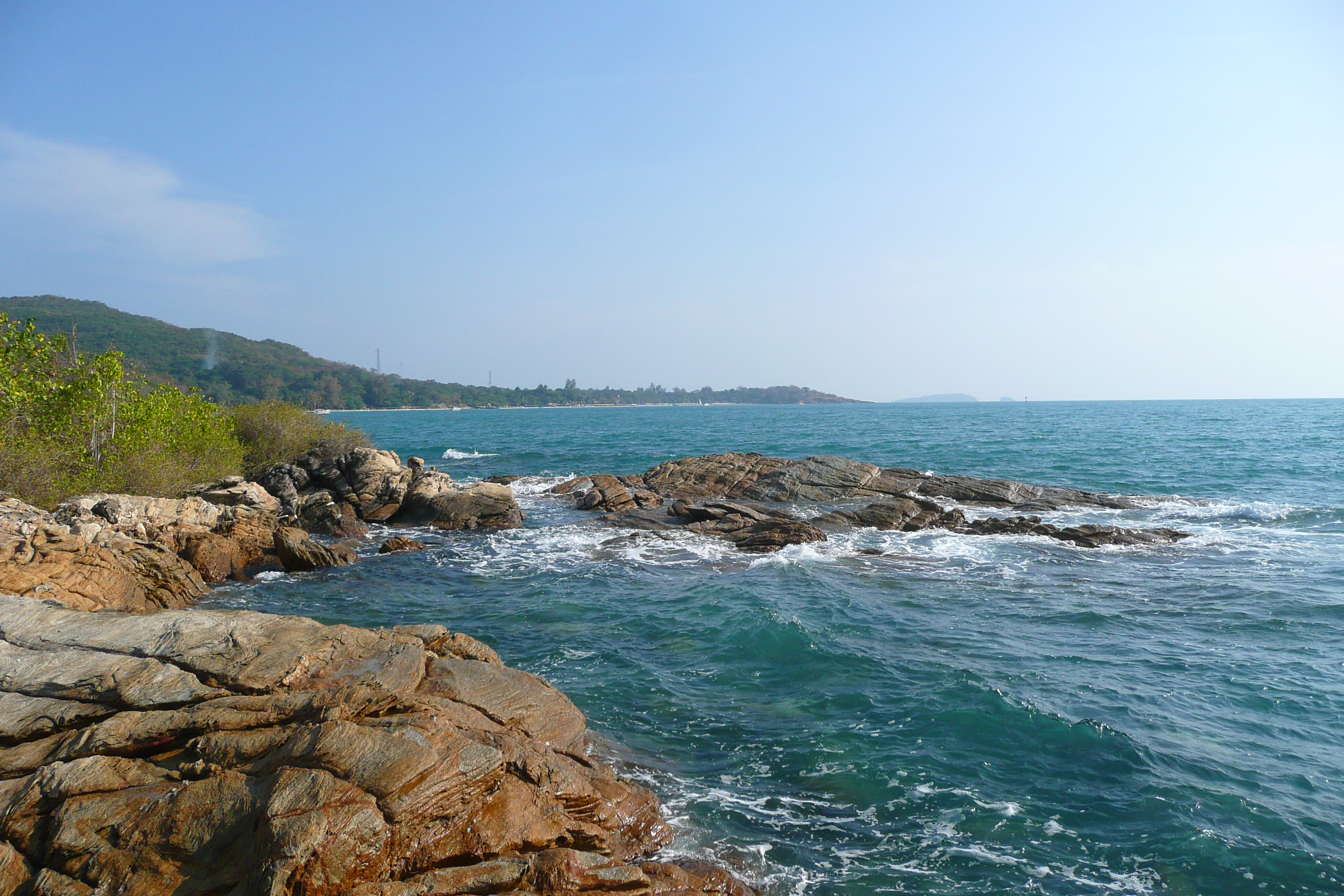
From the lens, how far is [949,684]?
12.5m

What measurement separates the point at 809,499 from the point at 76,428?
27.7 metres

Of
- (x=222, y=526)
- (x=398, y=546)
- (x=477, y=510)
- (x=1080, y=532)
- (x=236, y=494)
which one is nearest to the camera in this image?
(x=222, y=526)

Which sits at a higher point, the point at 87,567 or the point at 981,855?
the point at 87,567

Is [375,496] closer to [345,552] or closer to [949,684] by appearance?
[345,552]

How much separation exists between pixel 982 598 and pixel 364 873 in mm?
15739

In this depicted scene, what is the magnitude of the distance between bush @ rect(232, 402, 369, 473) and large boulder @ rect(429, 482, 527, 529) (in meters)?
8.99

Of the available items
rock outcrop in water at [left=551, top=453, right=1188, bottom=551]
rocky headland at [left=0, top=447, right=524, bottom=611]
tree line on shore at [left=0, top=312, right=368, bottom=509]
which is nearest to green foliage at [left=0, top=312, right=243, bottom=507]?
tree line on shore at [left=0, top=312, right=368, bottom=509]

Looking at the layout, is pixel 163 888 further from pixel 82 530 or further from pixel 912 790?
pixel 82 530

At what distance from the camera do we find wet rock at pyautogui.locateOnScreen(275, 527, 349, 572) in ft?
68.1

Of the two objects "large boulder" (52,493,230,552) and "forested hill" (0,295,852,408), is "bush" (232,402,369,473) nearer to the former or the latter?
"large boulder" (52,493,230,552)

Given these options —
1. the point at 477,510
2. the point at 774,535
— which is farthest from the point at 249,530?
the point at 774,535

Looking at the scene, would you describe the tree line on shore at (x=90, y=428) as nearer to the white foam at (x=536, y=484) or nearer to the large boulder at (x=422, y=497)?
the large boulder at (x=422, y=497)

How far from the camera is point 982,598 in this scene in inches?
704

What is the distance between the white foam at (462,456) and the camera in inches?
2192
